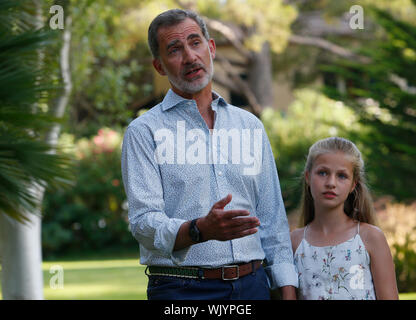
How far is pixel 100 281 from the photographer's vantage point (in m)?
9.20

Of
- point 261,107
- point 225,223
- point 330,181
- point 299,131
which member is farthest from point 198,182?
point 261,107

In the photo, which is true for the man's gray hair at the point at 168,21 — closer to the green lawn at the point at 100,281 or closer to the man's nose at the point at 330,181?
the man's nose at the point at 330,181

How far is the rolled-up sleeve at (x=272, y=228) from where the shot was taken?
116 inches

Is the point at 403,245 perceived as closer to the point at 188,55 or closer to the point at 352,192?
the point at 352,192

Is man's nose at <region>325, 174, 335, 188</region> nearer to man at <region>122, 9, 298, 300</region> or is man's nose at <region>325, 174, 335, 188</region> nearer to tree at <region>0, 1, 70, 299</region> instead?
man at <region>122, 9, 298, 300</region>

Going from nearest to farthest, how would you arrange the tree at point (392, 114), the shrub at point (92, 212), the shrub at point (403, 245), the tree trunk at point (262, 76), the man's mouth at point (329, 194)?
the man's mouth at point (329, 194), the shrub at point (403, 245), the tree at point (392, 114), the shrub at point (92, 212), the tree trunk at point (262, 76)

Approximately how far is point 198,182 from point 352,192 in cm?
83

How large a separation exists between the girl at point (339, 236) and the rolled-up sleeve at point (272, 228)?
0.44ft

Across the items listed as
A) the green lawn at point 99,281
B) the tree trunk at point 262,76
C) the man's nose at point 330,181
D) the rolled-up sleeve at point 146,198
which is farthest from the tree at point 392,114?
the tree trunk at point 262,76

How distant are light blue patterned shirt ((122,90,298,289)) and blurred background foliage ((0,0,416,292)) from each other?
291cm
